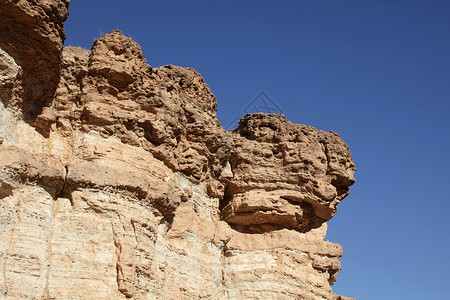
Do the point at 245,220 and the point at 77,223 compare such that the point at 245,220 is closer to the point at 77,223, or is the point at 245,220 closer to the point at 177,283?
the point at 177,283

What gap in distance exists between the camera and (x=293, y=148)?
19234 millimetres

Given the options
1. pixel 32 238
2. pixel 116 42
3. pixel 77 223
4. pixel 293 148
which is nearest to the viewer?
pixel 32 238

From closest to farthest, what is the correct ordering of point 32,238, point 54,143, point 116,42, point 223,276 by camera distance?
point 32,238 → point 54,143 → point 116,42 → point 223,276

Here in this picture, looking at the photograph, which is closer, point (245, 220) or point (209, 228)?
point (209, 228)

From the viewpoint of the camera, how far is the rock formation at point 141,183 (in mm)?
11922

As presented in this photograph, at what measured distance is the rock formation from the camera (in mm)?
11922

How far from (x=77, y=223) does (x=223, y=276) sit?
21.0 feet

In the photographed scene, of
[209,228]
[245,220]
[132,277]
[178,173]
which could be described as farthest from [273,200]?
[132,277]

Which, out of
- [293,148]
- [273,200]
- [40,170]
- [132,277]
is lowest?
[132,277]

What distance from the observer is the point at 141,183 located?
13969mm

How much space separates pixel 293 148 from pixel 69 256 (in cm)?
926

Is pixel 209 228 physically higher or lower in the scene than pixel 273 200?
lower

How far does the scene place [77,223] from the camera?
12656 millimetres

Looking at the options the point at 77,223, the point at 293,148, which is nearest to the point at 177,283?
the point at 77,223
